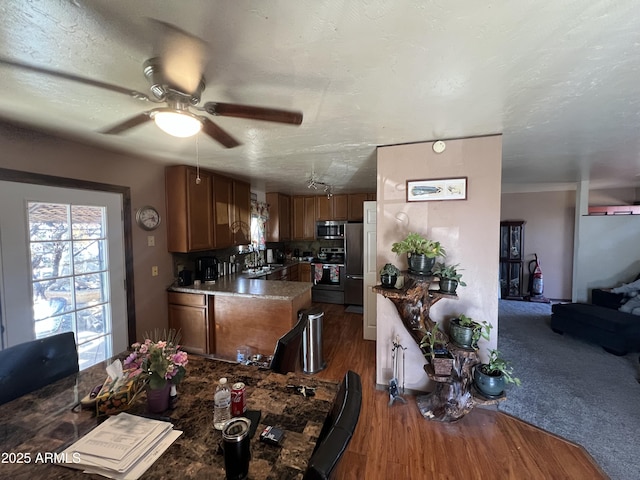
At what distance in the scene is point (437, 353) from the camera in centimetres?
210

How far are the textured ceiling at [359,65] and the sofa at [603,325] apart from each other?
2376 mm

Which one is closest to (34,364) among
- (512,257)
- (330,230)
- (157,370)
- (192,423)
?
(157,370)

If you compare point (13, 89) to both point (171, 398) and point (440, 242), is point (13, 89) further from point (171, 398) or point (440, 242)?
point (440, 242)

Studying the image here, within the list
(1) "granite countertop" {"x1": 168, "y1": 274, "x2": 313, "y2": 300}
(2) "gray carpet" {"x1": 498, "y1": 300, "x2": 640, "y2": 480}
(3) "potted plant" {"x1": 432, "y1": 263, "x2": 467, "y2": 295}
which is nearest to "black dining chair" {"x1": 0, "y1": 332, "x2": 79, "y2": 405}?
(1) "granite countertop" {"x1": 168, "y1": 274, "x2": 313, "y2": 300}

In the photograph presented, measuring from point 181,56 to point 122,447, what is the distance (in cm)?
155

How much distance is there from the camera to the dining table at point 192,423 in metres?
0.84

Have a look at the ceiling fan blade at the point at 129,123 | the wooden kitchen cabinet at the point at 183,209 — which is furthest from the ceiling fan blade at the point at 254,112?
the wooden kitchen cabinet at the point at 183,209

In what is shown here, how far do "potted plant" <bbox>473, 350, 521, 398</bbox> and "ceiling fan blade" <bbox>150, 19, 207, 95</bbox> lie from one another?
2716mm

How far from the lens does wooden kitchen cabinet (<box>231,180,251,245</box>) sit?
3.86 meters

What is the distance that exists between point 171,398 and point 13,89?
183 cm

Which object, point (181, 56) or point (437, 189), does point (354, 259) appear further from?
point (181, 56)

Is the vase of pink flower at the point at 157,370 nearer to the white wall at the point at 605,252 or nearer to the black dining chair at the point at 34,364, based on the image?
the black dining chair at the point at 34,364

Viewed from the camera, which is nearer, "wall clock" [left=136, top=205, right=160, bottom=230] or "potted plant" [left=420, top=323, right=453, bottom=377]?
"potted plant" [left=420, top=323, right=453, bottom=377]

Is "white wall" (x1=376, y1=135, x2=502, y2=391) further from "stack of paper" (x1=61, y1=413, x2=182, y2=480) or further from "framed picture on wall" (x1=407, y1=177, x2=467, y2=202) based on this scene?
"stack of paper" (x1=61, y1=413, x2=182, y2=480)
